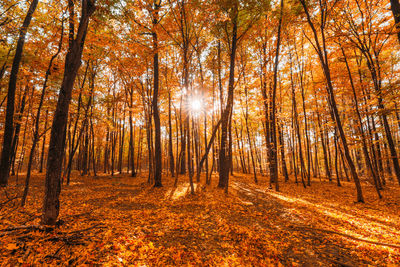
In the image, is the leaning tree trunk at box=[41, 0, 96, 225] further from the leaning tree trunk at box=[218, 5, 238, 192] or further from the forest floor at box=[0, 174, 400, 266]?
the leaning tree trunk at box=[218, 5, 238, 192]

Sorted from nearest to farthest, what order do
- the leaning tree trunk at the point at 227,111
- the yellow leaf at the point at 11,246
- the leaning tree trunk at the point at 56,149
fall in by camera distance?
1. the yellow leaf at the point at 11,246
2. the leaning tree trunk at the point at 56,149
3. the leaning tree trunk at the point at 227,111

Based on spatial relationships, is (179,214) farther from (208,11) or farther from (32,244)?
(208,11)

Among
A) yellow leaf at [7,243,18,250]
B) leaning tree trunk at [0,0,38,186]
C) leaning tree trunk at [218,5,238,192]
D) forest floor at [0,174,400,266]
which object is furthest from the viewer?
leaning tree trunk at [218,5,238,192]

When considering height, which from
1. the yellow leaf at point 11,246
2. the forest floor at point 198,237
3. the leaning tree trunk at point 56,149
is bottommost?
the forest floor at point 198,237

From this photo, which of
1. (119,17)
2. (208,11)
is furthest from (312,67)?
(119,17)

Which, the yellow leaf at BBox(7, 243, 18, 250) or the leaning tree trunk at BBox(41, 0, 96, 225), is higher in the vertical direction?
the leaning tree trunk at BBox(41, 0, 96, 225)

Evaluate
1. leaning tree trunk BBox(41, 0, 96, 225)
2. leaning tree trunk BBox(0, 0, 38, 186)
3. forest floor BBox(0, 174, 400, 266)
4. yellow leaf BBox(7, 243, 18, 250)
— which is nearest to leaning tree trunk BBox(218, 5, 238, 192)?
forest floor BBox(0, 174, 400, 266)

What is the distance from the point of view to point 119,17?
19.8 feet

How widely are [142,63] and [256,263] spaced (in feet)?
48.0

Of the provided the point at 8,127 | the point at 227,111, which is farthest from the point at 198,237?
the point at 8,127

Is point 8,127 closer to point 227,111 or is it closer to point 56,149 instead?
point 56,149

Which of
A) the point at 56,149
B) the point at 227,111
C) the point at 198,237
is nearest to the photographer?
the point at 56,149

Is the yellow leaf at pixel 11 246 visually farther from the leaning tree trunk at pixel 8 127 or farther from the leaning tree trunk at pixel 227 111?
the leaning tree trunk at pixel 8 127

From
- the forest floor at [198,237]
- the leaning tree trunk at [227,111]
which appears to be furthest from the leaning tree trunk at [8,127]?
the leaning tree trunk at [227,111]
